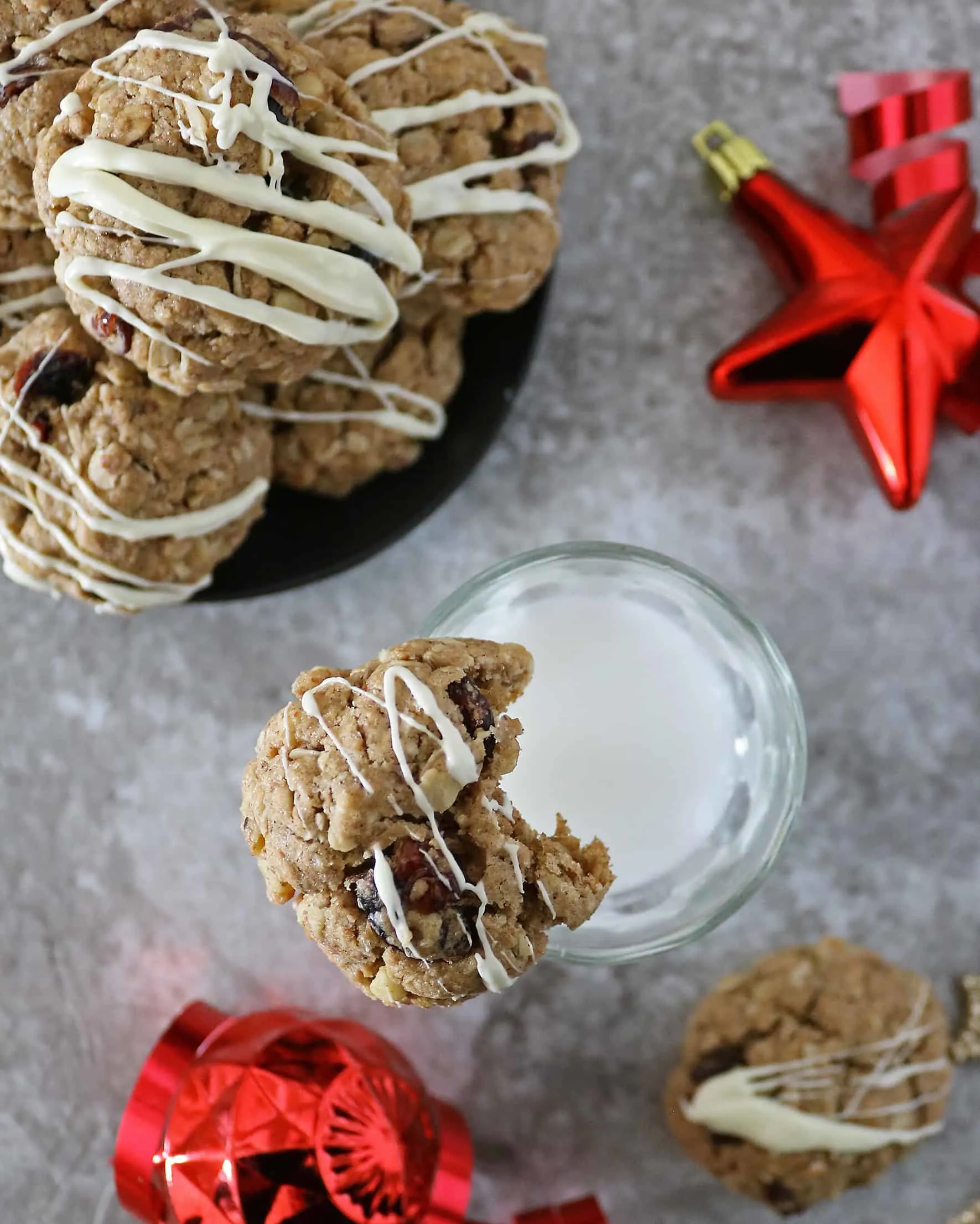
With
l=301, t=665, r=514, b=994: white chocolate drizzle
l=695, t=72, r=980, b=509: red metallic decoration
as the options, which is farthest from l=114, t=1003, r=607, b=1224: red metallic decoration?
l=695, t=72, r=980, b=509: red metallic decoration

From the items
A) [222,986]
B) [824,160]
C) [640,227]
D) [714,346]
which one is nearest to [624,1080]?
[222,986]

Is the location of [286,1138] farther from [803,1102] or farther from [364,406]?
[364,406]

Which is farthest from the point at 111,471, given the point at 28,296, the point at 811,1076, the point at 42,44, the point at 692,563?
the point at 811,1076

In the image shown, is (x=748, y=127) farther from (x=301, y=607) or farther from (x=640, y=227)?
(x=301, y=607)

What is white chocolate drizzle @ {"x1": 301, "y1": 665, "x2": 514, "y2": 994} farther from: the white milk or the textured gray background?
the textured gray background

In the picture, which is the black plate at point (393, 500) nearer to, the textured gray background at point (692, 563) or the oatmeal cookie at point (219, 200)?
the textured gray background at point (692, 563)

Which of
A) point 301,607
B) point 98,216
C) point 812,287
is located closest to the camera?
point 98,216
